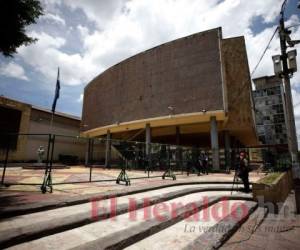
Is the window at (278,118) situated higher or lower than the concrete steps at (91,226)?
higher

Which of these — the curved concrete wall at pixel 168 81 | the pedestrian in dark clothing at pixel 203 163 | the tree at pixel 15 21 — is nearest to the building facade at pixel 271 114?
the curved concrete wall at pixel 168 81

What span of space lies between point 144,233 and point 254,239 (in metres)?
2.28

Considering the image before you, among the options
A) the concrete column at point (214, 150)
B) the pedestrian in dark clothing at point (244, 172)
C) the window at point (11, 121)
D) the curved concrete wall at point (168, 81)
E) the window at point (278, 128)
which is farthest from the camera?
the window at point (278, 128)

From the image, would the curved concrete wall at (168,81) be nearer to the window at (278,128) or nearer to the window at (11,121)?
the window at (11,121)

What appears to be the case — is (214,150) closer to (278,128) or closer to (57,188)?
(57,188)

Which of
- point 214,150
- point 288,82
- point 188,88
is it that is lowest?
point 214,150

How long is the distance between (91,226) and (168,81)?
1925 centimetres

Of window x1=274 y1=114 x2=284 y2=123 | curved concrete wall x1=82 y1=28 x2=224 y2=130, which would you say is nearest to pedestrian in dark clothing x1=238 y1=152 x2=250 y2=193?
curved concrete wall x1=82 y1=28 x2=224 y2=130

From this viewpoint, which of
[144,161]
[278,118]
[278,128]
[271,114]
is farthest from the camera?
[271,114]

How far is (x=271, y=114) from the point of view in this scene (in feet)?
209

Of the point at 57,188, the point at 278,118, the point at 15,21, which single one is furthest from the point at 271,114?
the point at 15,21

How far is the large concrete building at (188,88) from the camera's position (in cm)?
1934

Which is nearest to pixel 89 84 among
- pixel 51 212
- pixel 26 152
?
pixel 26 152

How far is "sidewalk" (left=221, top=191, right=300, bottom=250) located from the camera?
153 inches
